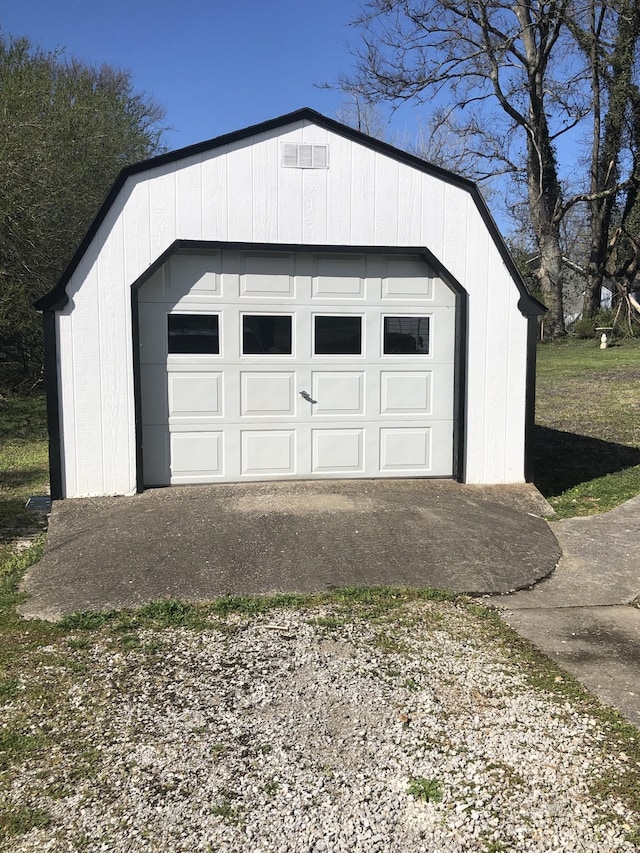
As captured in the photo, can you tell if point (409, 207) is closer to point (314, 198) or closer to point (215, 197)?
point (314, 198)

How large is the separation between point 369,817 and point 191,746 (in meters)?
0.92

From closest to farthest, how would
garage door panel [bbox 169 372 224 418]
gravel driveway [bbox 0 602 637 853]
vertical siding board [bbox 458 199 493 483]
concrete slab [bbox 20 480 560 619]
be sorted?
gravel driveway [bbox 0 602 637 853], concrete slab [bbox 20 480 560 619], garage door panel [bbox 169 372 224 418], vertical siding board [bbox 458 199 493 483]

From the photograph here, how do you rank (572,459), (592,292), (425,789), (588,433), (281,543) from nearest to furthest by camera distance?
(425,789)
(281,543)
(572,459)
(588,433)
(592,292)

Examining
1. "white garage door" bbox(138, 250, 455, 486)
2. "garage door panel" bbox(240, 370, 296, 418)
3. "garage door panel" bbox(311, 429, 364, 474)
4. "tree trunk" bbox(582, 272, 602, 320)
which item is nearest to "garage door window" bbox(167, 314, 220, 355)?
"white garage door" bbox(138, 250, 455, 486)

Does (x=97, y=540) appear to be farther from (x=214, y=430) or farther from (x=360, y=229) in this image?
(x=360, y=229)

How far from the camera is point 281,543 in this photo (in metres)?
6.07

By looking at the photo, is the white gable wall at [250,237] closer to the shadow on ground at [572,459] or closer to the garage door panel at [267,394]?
the garage door panel at [267,394]

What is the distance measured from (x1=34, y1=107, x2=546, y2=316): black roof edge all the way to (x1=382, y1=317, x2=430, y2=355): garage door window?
1116 millimetres

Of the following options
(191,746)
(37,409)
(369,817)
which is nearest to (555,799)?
(369,817)

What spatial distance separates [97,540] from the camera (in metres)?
6.14

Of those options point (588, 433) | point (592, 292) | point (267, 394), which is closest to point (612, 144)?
point (592, 292)

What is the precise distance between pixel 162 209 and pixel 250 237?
0.92 m

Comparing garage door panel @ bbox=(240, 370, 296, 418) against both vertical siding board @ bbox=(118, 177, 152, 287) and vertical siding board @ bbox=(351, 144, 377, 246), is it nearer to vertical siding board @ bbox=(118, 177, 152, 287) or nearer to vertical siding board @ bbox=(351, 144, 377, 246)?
vertical siding board @ bbox=(118, 177, 152, 287)

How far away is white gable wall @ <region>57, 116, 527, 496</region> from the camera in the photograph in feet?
23.5
